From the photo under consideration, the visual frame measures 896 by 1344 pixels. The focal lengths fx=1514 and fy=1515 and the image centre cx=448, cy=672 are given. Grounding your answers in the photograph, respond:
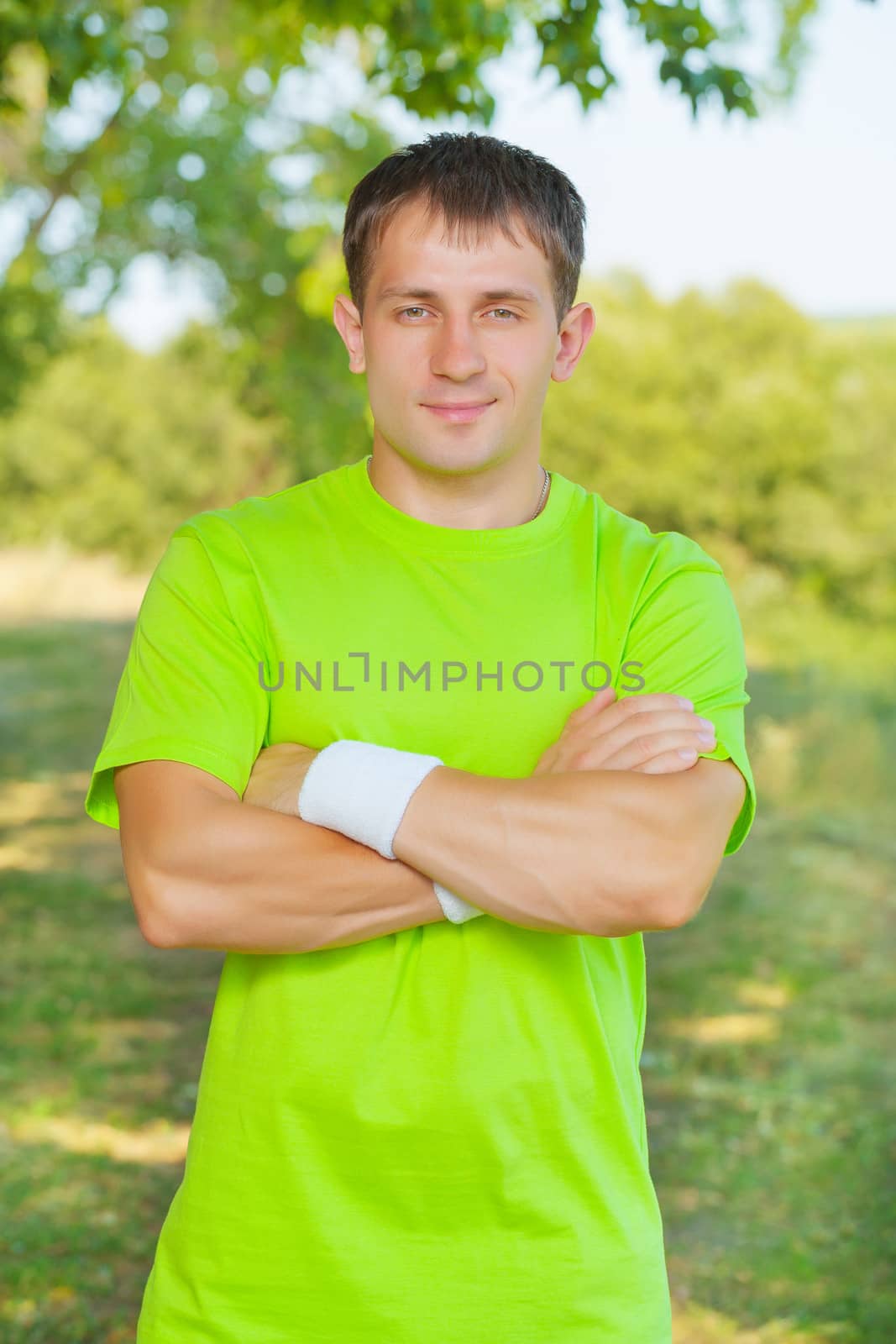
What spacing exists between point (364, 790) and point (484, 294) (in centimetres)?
59

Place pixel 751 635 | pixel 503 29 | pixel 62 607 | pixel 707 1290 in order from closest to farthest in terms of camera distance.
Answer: pixel 707 1290 < pixel 503 29 < pixel 751 635 < pixel 62 607

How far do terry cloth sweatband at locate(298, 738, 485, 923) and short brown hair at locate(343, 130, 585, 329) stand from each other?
1.87 ft

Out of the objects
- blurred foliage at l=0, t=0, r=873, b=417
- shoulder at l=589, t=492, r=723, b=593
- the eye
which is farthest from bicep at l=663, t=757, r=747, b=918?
blurred foliage at l=0, t=0, r=873, b=417

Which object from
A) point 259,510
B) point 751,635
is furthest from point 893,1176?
point 751,635

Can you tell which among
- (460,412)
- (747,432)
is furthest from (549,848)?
(747,432)

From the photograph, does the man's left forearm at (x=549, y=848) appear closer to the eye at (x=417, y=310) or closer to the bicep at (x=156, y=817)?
the bicep at (x=156, y=817)

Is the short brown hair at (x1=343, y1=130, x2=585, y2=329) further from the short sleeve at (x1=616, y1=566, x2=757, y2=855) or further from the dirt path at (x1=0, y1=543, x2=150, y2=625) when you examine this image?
the dirt path at (x1=0, y1=543, x2=150, y2=625)

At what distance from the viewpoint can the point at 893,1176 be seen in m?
4.73

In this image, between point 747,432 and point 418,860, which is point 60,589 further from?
point 418,860

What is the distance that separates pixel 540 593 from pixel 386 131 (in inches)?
448

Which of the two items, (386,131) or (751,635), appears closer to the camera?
(386,131)

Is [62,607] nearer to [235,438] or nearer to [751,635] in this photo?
[235,438]

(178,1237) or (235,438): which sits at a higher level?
(235,438)

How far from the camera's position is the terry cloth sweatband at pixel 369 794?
169 cm
